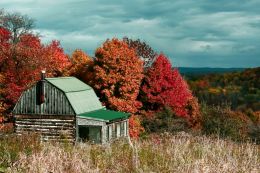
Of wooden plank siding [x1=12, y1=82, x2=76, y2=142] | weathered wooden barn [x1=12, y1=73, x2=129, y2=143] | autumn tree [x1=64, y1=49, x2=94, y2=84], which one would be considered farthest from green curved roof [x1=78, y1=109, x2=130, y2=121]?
autumn tree [x1=64, y1=49, x2=94, y2=84]

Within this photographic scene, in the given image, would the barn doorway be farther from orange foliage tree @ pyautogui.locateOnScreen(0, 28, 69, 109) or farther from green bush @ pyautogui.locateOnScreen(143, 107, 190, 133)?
orange foliage tree @ pyautogui.locateOnScreen(0, 28, 69, 109)

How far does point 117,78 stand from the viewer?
1983 inches

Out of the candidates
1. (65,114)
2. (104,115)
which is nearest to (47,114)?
(65,114)

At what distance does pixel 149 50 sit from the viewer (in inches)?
2630

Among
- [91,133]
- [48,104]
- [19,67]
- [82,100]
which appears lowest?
[91,133]

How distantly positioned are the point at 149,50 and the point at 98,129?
28709mm

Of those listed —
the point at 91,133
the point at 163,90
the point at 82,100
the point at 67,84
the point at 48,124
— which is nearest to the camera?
the point at 91,133

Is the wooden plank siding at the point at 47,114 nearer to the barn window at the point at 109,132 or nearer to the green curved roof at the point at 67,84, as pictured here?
the green curved roof at the point at 67,84

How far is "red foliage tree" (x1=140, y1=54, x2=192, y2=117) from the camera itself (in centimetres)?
5650

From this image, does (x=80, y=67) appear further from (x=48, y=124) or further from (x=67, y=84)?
(x=48, y=124)

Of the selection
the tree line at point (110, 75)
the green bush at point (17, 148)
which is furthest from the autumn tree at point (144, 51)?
the green bush at point (17, 148)

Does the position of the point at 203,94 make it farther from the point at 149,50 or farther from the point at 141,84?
the point at 141,84

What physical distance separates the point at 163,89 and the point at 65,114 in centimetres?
1894

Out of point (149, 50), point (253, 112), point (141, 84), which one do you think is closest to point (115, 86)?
point (141, 84)
